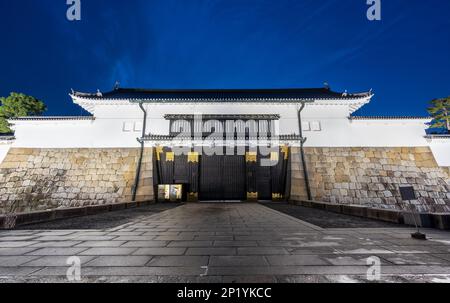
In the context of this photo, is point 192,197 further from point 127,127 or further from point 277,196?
point 127,127

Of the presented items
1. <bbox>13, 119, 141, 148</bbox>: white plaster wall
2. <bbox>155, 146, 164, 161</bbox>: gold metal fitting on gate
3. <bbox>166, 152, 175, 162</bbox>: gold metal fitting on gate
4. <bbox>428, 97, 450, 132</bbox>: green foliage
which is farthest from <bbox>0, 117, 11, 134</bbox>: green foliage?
<bbox>428, 97, 450, 132</bbox>: green foliage

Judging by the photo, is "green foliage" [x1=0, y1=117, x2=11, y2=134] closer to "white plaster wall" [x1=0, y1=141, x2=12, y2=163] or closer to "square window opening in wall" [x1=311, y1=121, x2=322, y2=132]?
"white plaster wall" [x1=0, y1=141, x2=12, y2=163]

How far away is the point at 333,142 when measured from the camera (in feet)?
46.9

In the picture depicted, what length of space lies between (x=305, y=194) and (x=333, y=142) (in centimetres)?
460

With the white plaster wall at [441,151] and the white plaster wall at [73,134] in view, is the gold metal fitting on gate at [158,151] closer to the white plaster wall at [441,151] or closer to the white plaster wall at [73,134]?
the white plaster wall at [73,134]

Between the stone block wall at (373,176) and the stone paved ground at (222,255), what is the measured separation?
29.8 feet

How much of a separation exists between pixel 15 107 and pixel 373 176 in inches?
1252

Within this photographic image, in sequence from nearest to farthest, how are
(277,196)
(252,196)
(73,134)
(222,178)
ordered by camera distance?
(252,196) → (277,196) → (222,178) → (73,134)

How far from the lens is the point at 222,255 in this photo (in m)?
2.65

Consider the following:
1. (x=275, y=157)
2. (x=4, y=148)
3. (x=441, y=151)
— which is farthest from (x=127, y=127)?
(x=441, y=151)

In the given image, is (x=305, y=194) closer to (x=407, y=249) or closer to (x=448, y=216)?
(x=448, y=216)

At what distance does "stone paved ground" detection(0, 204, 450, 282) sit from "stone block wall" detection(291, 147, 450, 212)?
9.09 m

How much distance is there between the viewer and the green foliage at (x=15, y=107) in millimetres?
19188
